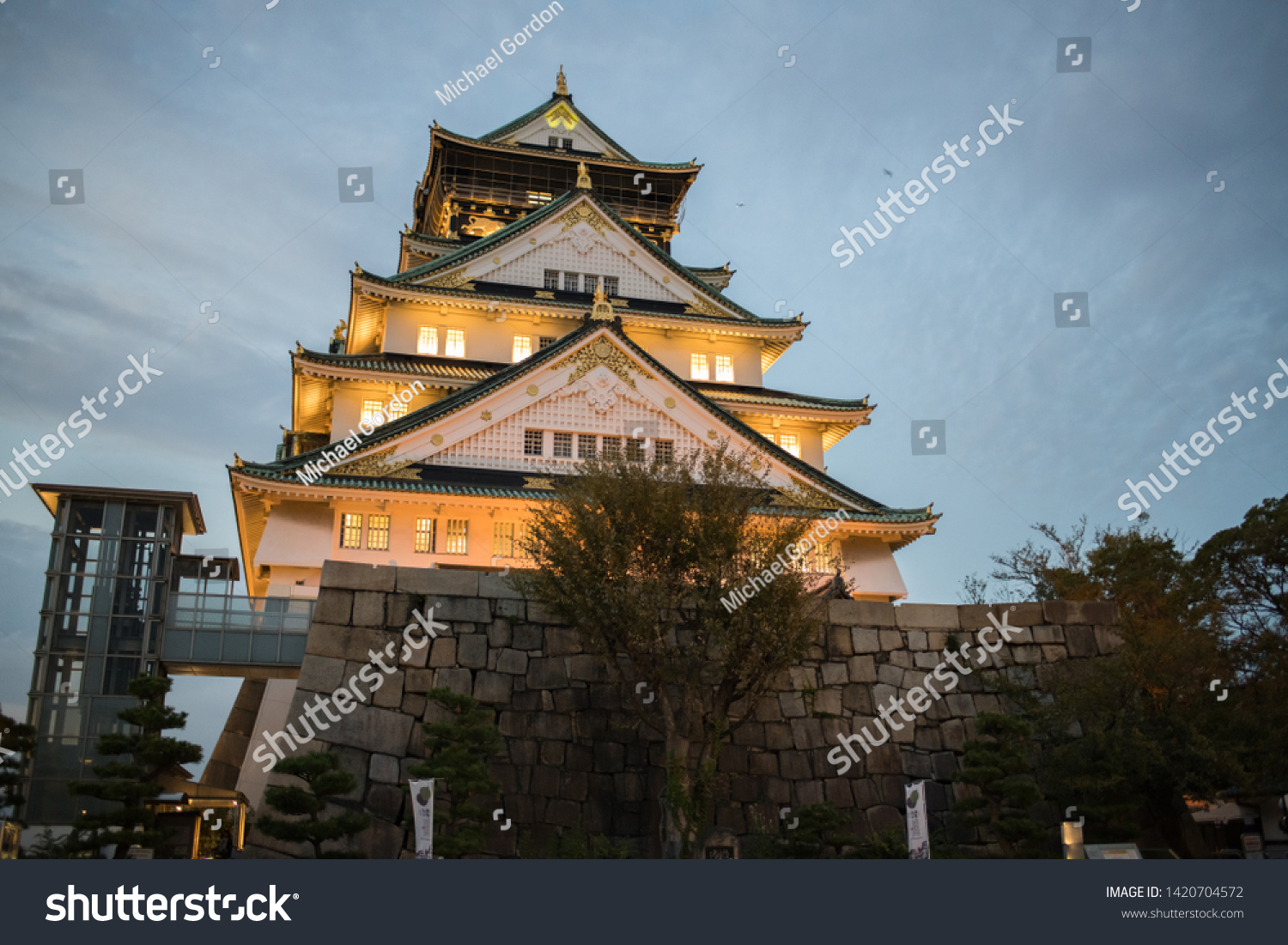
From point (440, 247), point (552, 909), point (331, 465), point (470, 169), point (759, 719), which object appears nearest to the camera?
point (552, 909)

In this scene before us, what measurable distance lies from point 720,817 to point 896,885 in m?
9.39

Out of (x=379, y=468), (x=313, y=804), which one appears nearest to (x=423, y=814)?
(x=313, y=804)

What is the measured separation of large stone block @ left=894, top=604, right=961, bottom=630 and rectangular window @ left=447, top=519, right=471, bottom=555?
11462 millimetres

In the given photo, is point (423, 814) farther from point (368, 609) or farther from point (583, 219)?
point (583, 219)

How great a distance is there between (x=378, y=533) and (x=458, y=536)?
6.92ft

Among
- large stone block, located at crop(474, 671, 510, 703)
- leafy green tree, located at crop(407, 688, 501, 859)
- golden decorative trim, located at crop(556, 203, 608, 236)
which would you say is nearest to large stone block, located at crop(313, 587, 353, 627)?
large stone block, located at crop(474, 671, 510, 703)

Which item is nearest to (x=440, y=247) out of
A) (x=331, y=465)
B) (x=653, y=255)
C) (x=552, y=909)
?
(x=653, y=255)

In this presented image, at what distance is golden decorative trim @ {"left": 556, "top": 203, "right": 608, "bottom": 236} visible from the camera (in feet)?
129

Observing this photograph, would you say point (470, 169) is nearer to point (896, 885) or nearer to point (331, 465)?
point (331, 465)

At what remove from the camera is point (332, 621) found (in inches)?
840

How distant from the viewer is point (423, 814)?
15.4 m

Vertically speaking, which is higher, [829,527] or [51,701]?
[829,527]

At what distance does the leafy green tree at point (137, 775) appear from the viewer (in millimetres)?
16500

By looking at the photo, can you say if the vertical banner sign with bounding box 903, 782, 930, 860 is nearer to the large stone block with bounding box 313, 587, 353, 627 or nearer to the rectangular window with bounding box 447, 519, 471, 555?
the large stone block with bounding box 313, 587, 353, 627
